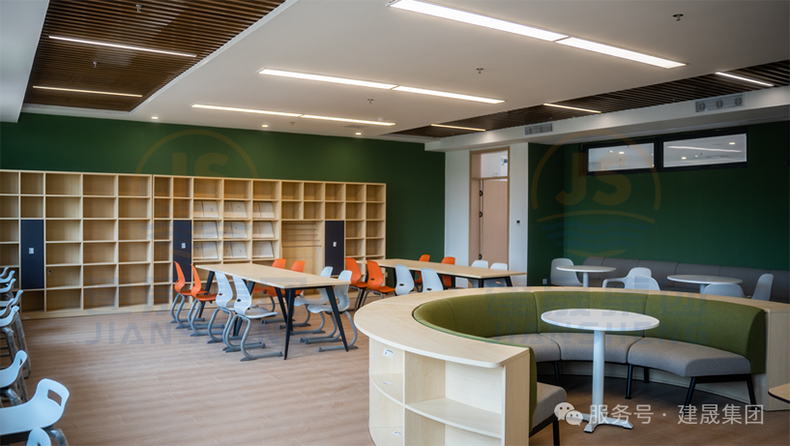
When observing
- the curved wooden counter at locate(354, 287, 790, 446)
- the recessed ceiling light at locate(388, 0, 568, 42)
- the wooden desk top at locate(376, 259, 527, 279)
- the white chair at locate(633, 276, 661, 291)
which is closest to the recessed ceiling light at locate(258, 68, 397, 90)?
the recessed ceiling light at locate(388, 0, 568, 42)

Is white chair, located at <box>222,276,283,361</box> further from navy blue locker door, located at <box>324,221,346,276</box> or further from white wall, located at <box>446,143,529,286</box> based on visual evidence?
white wall, located at <box>446,143,529,286</box>

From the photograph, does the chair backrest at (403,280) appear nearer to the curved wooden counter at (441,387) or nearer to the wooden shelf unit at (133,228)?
the wooden shelf unit at (133,228)

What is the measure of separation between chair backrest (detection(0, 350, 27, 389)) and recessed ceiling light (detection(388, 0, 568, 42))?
3.14 metres

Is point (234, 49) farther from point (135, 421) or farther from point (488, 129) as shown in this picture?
point (488, 129)

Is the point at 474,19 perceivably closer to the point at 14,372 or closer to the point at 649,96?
the point at 14,372

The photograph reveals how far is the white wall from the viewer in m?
10.7

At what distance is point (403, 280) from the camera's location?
8.25 metres

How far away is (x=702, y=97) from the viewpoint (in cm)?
745

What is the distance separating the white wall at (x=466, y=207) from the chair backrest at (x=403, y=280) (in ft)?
10.7

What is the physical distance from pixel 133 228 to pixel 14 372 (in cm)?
640

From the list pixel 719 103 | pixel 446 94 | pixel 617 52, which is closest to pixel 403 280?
pixel 446 94

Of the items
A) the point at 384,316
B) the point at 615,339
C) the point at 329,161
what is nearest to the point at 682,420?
the point at 615,339

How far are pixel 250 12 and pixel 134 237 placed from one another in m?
5.97

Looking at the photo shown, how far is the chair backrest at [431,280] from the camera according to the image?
752cm
